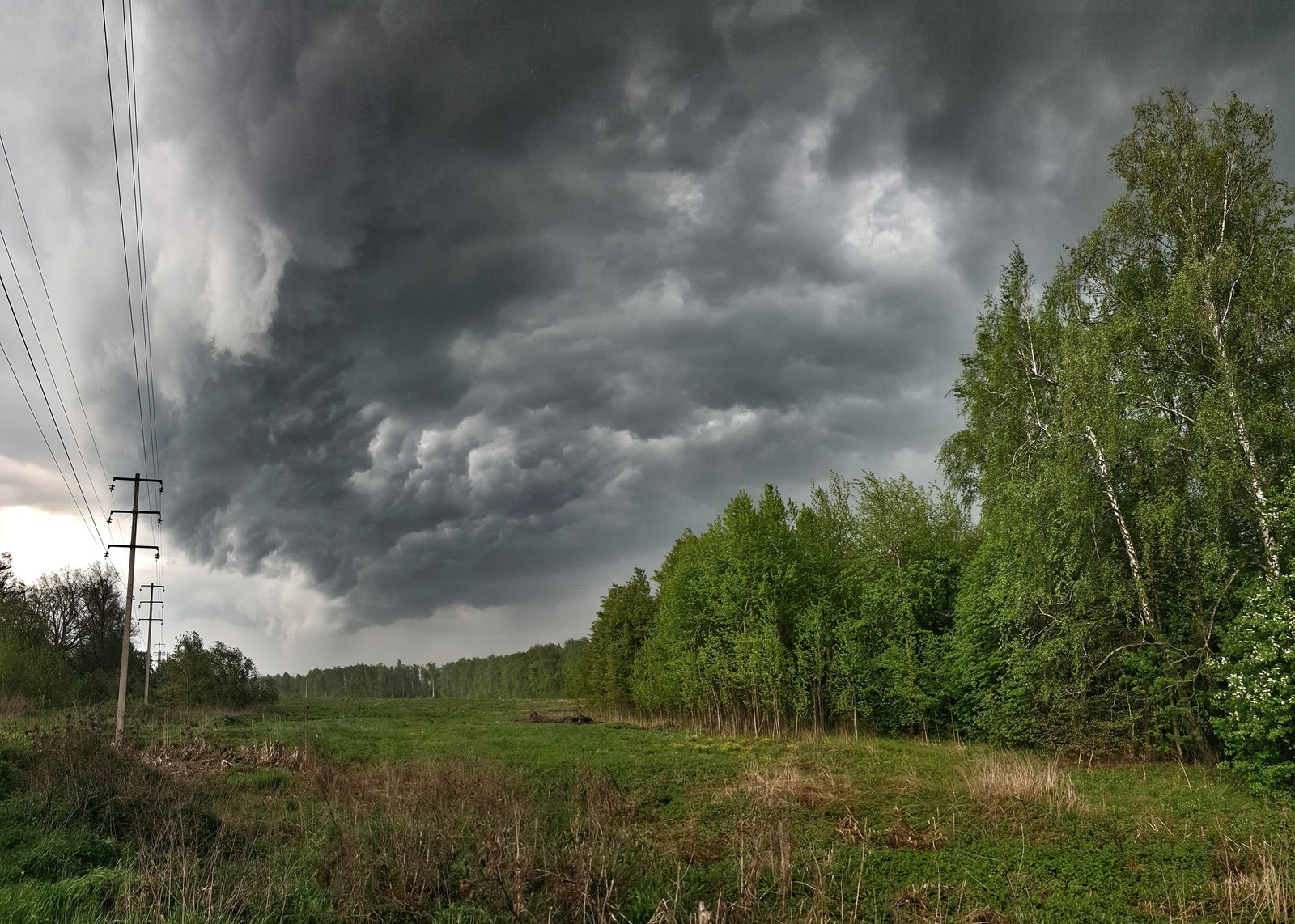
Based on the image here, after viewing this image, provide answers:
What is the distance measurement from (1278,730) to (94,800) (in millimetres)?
26648

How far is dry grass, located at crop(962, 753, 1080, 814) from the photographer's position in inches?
649

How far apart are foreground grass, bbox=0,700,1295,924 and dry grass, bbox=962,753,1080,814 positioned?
7 centimetres

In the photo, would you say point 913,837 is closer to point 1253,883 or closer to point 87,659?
point 1253,883

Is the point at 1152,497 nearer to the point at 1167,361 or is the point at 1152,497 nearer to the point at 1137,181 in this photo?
the point at 1167,361

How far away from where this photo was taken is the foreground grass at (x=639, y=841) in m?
11.1

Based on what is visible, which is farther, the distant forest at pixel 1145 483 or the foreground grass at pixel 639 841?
the distant forest at pixel 1145 483

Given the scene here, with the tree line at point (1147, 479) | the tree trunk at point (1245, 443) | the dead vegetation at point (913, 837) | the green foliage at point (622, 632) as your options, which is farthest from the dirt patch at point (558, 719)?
the tree trunk at point (1245, 443)

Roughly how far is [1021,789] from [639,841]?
9.10 meters

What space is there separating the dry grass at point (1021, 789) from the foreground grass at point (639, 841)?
2.9 inches

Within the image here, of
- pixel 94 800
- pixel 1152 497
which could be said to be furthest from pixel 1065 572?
pixel 94 800

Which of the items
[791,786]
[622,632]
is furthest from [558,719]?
[791,786]

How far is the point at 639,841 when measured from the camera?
15406 millimetres

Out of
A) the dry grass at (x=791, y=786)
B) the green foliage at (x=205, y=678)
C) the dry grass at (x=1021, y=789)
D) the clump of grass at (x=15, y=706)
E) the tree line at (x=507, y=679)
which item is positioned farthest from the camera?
the tree line at (x=507, y=679)

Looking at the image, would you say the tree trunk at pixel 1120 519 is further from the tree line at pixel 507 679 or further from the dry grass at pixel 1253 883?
the tree line at pixel 507 679
